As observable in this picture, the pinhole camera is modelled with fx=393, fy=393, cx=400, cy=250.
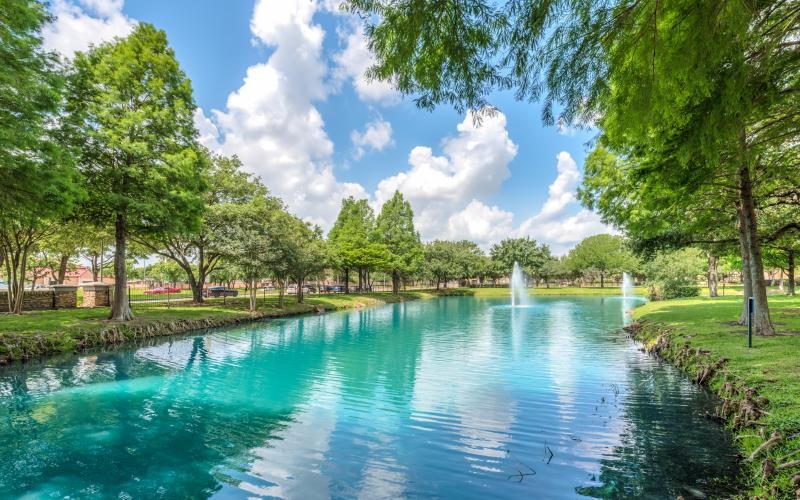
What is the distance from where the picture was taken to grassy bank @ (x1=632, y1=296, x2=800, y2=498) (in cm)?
478

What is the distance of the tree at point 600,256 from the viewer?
72688 mm

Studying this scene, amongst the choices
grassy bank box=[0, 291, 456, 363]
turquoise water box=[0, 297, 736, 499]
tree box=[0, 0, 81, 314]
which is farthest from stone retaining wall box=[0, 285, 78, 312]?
turquoise water box=[0, 297, 736, 499]

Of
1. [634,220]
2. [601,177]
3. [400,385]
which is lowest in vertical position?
[400,385]

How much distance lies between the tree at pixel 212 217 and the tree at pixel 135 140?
7093mm

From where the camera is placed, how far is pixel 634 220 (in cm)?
1366

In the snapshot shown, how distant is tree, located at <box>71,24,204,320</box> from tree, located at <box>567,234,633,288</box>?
69921 millimetres

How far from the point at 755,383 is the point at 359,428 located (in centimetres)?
745

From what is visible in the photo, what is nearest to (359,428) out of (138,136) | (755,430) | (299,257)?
(755,430)

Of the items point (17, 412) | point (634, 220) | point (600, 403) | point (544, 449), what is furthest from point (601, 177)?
point (17, 412)

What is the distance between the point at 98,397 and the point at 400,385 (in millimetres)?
7679

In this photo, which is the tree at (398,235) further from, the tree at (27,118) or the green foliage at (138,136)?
the tree at (27,118)

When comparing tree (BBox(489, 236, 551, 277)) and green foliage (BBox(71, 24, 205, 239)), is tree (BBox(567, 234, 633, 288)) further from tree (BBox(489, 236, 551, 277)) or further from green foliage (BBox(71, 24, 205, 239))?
green foliage (BBox(71, 24, 205, 239))

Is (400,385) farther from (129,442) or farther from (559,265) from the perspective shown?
(559,265)

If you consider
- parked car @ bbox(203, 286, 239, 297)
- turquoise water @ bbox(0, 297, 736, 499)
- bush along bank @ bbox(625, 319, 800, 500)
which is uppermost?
parked car @ bbox(203, 286, 239, 297)
